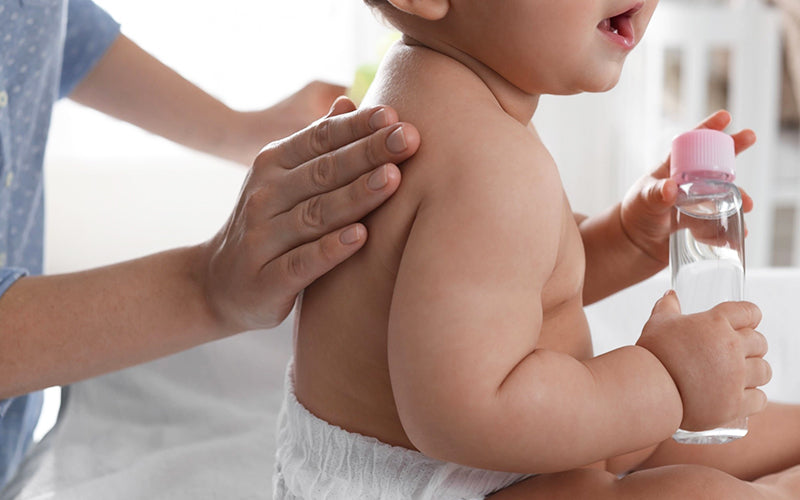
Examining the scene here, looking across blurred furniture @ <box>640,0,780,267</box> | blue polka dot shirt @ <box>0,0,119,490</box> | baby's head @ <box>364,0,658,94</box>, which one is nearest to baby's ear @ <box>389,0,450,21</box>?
baby's head @ <box>364,0,658,94</box>

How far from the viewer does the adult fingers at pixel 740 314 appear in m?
0.63

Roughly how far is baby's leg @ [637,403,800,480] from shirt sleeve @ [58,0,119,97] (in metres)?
0.80

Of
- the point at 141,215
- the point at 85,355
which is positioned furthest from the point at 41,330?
the point at 141,215

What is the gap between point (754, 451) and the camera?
84 cm

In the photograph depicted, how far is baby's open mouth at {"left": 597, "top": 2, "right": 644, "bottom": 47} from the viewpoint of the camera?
25.3 inches

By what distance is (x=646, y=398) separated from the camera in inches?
23.4

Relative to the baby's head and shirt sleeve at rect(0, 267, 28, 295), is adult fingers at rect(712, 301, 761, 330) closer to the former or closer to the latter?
the baby's head

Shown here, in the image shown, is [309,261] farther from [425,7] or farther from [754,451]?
[754,451]

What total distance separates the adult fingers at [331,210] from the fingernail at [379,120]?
36mm

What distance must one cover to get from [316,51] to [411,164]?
A: 1694 mm

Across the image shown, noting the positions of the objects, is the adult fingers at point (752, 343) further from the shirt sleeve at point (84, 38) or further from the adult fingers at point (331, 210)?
the shirt sleeve at point (84, 38)

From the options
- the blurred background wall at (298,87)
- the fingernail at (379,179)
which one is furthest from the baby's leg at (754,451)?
the blurred background wall at (298,87)

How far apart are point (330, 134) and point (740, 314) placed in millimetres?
325

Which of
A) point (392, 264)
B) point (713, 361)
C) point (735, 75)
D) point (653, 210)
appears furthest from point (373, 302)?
point (735, 75)
